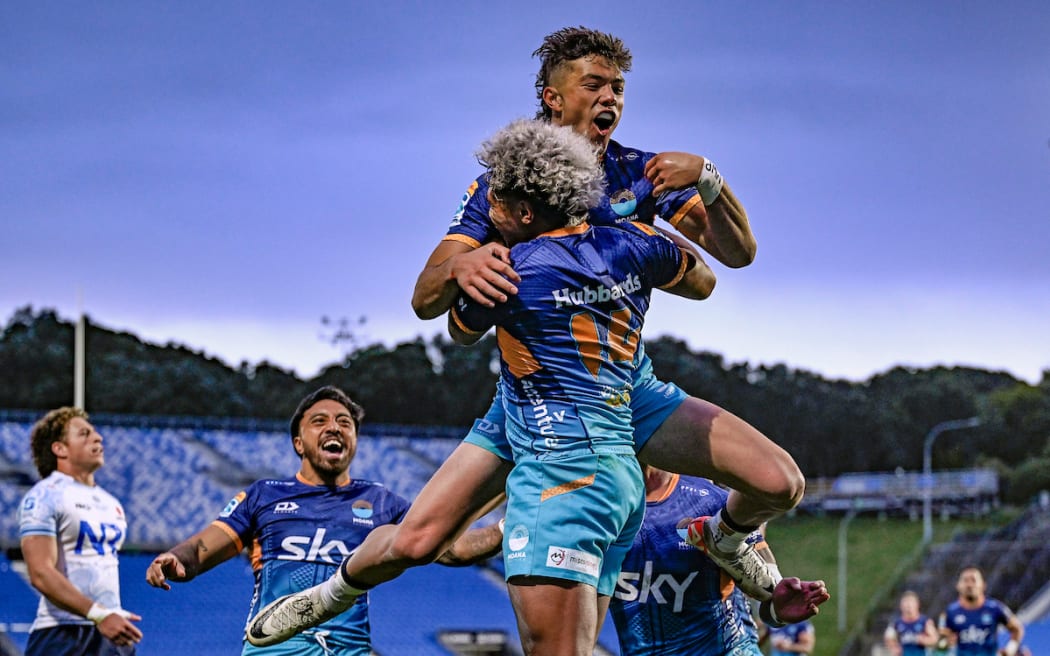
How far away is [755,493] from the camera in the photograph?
5.03m

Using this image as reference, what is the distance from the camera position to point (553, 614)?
4.57m

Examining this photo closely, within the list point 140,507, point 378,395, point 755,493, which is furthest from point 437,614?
point 755,493

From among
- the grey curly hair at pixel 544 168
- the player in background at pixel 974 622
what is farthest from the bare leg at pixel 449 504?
the player in background at pixel 974 622

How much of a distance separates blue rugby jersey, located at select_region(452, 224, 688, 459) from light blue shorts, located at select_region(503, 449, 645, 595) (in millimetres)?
73

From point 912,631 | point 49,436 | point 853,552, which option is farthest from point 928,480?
point 49,436

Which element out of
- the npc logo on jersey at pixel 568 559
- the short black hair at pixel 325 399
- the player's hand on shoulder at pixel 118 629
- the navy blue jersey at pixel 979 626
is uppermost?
the short black hair at pixel 325 399

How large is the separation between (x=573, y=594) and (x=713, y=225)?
1578 mm

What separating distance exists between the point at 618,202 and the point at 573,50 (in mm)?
704

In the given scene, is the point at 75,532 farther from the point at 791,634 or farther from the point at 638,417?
the point at 791,634

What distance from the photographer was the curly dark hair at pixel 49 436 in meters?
8.49

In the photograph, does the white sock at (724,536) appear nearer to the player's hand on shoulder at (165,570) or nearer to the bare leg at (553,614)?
the bare leg at (553,614)

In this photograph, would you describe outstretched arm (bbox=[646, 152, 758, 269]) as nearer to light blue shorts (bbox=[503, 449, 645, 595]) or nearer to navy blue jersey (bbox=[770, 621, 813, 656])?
light blue shorts (bbox=[503, 449, 645, 595])

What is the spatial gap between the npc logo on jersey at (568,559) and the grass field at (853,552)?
30205 millimetres

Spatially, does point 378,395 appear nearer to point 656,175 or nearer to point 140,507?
point 140,507
